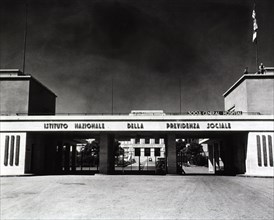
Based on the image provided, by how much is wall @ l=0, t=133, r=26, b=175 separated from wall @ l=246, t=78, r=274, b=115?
27366mm

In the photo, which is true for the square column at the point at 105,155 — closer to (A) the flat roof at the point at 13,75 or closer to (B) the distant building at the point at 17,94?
(B) the distant building at the point at 17,94

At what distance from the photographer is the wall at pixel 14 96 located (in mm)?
39031

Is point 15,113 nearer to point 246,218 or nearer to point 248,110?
point 248,110

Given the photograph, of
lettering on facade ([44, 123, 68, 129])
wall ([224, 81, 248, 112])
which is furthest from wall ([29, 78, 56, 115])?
wall ([224, 81, 248, 112])

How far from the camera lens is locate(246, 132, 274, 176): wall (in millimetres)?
33375

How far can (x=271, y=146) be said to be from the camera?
33.6 metres

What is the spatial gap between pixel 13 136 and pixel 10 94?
6.80 metres

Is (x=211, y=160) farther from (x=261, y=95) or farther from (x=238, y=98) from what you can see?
(x=261, y=95)

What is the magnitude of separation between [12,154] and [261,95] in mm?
30280

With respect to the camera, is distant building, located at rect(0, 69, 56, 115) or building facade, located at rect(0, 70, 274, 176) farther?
distant building, located at rect(0, 69, 56, 115)

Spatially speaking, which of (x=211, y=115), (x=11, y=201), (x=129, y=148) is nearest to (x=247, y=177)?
(x=211, y=115)

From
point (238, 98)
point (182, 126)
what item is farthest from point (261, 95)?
point (182, 126)

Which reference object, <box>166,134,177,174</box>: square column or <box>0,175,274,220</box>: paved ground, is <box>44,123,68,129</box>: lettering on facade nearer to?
<box>166,134,177,174</box>: square column

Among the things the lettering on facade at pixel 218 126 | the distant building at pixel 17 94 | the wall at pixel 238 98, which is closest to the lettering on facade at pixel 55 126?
the distant building at pixel 17 94
